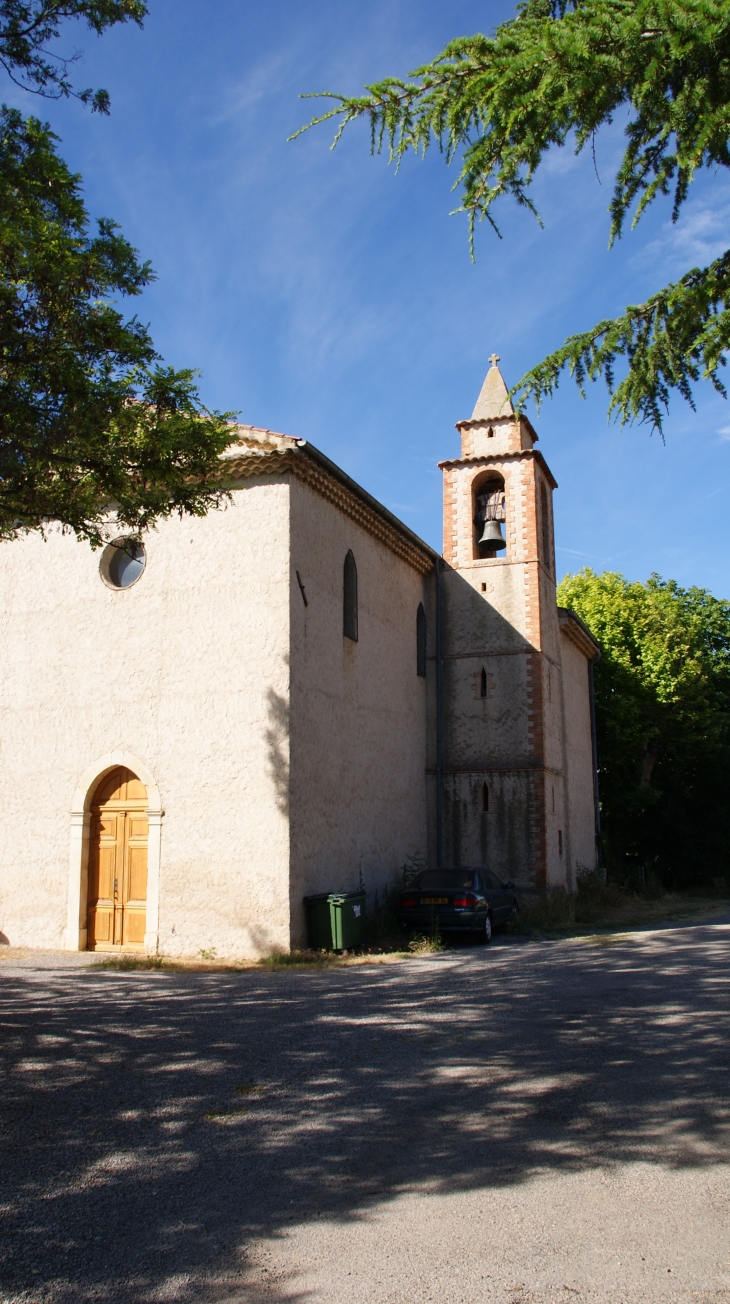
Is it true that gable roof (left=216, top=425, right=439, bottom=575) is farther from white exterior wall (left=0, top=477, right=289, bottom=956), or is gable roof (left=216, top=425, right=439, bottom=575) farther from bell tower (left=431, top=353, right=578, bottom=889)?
bell tower (left=431, top=353, right=578, bottom=889)

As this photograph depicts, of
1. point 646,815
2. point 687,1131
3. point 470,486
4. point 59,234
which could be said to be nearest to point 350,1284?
point 687,1131

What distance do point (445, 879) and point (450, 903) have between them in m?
0.60

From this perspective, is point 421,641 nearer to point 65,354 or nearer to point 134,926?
point 134,926

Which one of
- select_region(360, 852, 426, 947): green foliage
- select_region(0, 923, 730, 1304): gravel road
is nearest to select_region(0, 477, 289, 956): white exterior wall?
select_region(360, 852, 426, 947): green foliage

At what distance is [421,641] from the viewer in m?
20.5

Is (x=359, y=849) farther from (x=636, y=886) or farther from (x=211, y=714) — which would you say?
(x=636, y=886)

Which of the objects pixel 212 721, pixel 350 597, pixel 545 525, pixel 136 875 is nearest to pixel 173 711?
pixel 212 721

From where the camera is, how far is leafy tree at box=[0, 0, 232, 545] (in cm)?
789

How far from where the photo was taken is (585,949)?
14.0m

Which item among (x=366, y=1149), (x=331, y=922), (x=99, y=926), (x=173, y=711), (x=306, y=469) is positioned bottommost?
(x=366, y=1149)

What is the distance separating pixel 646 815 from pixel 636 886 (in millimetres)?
3757

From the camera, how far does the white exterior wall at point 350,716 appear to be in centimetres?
1374

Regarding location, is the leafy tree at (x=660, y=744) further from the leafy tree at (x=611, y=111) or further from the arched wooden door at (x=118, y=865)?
the leafy tree at (x=611, y=111)

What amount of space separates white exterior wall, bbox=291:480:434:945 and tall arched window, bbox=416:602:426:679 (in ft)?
0.93
